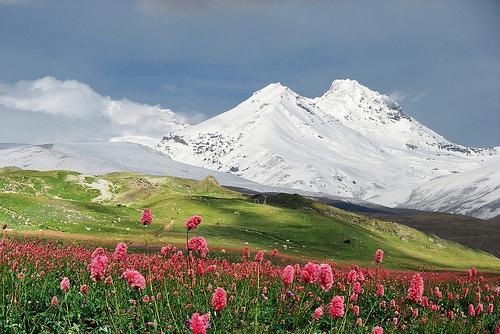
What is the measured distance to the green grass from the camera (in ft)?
164

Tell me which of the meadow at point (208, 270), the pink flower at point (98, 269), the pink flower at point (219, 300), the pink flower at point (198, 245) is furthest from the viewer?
the meadow at point (208, 270)

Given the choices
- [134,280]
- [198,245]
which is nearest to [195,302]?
[198,245]

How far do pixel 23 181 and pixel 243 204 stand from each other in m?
39.8

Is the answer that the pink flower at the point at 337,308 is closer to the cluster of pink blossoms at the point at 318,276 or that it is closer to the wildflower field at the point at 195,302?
the wildflower field at the point at 195,302

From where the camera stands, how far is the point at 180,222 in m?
65.8

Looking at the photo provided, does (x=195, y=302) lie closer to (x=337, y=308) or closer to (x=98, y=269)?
(x=98, y=269)

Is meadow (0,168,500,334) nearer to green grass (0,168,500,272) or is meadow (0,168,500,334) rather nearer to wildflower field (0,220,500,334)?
wildflower field (0,220,500,334)

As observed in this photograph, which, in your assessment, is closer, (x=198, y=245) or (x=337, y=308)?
(x=337, y=308)

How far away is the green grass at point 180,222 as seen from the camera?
50125mm

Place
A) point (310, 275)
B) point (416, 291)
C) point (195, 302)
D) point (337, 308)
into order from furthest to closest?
point (195, 302) < point (416, 291) < point (310, 275) < point (337, 308)

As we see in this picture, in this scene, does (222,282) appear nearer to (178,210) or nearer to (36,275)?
(36,275)

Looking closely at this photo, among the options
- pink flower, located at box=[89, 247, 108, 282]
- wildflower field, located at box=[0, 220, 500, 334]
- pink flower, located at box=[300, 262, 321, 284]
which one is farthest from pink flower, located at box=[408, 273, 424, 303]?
pink flower, located at box=[89, 247, 108, 282]

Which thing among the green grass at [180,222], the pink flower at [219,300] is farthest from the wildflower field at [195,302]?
the green grass at [180,222]

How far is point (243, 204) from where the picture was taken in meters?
86.6
